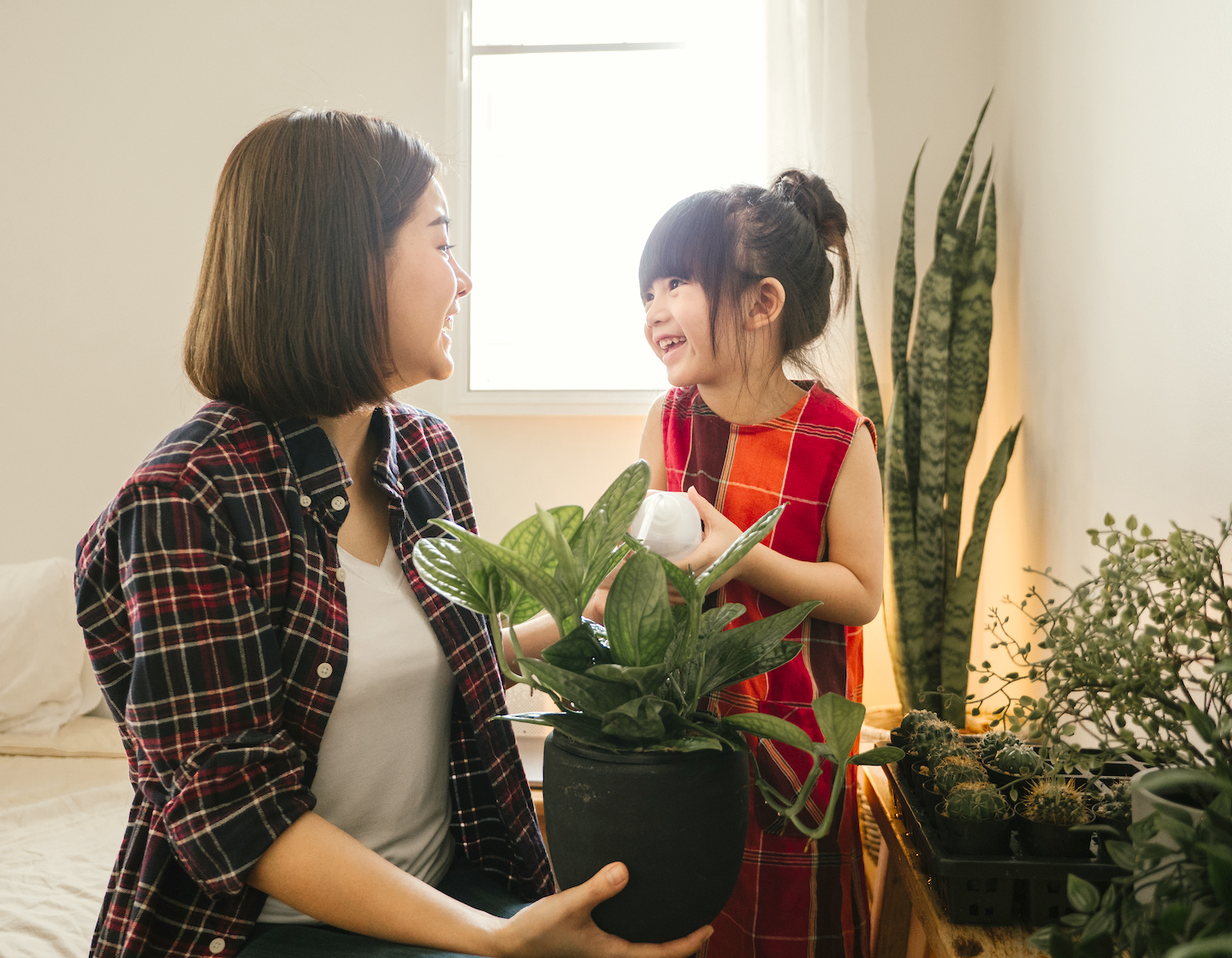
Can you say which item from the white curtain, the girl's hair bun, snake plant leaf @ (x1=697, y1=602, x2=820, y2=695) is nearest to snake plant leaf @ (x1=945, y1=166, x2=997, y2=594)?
the white curtain

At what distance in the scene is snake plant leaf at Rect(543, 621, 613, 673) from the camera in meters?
0.65

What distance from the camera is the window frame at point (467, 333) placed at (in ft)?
8.15

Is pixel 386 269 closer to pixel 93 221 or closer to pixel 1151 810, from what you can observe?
pixel 1151 810

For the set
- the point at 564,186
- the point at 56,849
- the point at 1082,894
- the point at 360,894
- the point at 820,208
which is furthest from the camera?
the point at 564,186

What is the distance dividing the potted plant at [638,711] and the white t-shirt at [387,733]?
33 cm

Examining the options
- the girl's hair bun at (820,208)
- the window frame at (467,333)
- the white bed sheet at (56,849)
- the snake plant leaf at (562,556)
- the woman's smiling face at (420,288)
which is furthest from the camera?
the window frame at (467,333)

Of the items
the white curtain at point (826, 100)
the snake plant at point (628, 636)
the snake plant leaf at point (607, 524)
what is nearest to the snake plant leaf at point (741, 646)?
the snake plant at point (628, 636)

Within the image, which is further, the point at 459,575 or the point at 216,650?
the point at 216,650

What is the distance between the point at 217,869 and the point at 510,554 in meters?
0.46

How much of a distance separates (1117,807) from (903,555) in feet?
3.69

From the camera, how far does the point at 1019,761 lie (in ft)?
2.94

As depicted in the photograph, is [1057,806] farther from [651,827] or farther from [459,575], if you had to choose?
[459,575]

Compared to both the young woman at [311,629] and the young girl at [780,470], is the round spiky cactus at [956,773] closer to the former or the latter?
the young girl at [780,470]

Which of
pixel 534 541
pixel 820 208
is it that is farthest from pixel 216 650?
pixel 820 208
